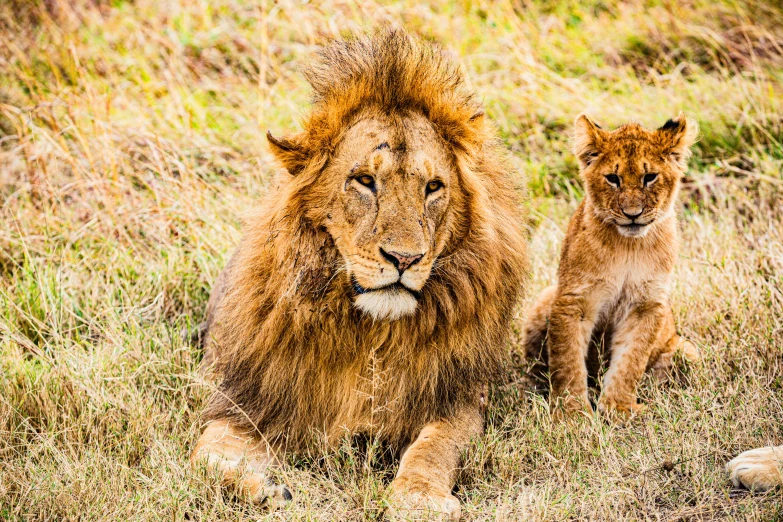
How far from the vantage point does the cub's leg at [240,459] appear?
297 centimetres

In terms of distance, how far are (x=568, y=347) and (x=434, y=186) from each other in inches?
42.4

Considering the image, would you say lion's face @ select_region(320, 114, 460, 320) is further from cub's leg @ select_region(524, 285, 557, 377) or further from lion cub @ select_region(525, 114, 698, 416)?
cub's leg @ select_region(524, 285, 557, 377)

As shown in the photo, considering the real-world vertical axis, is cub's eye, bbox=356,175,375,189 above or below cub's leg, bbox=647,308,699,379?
above

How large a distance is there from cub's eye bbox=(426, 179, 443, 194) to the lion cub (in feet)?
2.90

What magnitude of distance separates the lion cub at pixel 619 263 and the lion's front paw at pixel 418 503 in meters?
0.88

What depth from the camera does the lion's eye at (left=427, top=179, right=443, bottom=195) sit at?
3.04 meters

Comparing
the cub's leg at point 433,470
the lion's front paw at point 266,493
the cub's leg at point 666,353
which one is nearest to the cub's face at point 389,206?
the cub's leg at point 433,470

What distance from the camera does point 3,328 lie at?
160 inches

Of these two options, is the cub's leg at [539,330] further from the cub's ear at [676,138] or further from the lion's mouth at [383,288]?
the lion's mouth at [383,288]

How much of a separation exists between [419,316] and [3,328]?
212 centimetres

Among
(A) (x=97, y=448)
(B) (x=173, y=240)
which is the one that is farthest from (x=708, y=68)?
(A) (x=97, y=448)

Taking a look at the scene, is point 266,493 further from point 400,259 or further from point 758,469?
point 758,469

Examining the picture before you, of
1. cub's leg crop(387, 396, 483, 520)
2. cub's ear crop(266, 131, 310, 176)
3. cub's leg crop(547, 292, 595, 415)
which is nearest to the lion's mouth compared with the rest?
cub's ear crop(266, 131, 310, 176)

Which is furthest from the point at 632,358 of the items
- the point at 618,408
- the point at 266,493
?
the point at 266,493
